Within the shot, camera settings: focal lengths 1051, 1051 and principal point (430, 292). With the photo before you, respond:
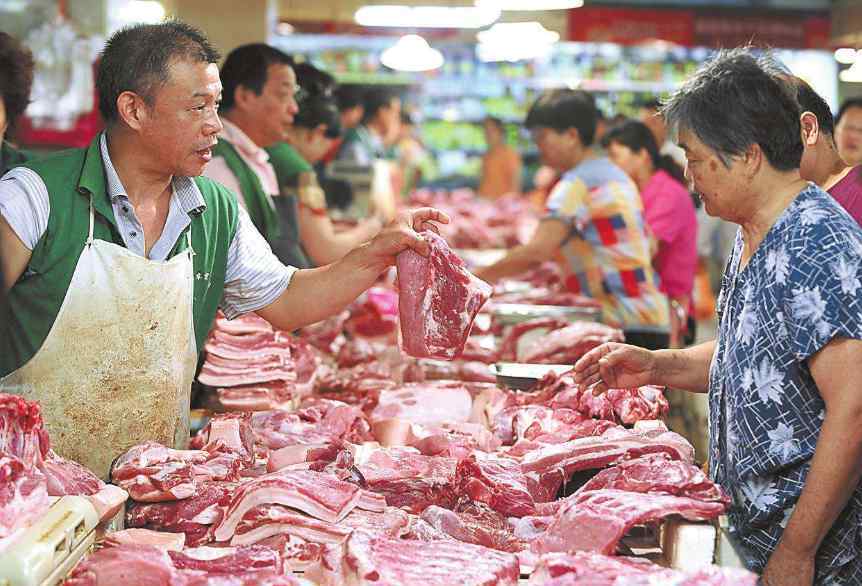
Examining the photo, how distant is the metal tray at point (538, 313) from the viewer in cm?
612

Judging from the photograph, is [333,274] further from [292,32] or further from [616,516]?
[292,32]

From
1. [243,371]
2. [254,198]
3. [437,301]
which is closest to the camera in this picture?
[437,301]

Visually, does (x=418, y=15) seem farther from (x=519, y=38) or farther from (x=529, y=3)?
(x=519, y=38)

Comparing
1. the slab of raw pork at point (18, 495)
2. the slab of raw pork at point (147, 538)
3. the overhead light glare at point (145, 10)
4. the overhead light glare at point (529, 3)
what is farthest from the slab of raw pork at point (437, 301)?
the overhead light glare at point (145, 10)

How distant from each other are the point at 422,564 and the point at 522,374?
210 centimetres

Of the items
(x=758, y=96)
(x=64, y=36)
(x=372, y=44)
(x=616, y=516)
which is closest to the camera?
(x=616, y=516)

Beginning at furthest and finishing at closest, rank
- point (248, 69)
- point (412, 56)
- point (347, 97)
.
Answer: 1. point (347, 97)
2. point (412, 56)
3. point (248, 69)

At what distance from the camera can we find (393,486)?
320cm

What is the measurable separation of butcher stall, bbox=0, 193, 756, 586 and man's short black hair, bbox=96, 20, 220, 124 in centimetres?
97

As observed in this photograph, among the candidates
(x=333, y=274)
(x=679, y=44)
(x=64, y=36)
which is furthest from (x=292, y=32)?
(x=333, y=274)

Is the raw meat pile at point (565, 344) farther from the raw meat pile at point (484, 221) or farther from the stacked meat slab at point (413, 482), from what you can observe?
the raw meat pile at point (484, 221)

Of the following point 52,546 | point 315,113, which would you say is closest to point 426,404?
point 52,546

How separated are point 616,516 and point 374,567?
2.15 feet

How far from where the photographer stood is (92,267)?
3316 millimetres
